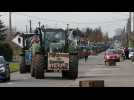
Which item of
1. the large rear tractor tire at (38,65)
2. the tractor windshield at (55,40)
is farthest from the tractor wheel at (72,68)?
the tractor windshield at (55,40)

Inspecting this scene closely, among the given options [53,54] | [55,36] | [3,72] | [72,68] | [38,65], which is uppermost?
[55,36]

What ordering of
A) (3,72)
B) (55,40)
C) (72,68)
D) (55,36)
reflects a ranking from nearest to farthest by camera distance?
1. (3,72)
2. (72,68)
3. (55,36)
4. (55,40)

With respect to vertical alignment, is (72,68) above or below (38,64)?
below

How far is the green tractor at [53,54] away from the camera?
3244 centimetres

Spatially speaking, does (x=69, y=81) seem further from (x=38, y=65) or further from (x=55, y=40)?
(x=55, y=40)

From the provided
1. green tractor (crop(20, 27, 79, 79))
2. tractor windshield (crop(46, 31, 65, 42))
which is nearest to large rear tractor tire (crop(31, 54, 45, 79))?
green tractor (crop(20, 27, 79, 79))

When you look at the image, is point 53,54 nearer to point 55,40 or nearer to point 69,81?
point 55,40

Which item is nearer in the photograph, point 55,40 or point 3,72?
point 3,72

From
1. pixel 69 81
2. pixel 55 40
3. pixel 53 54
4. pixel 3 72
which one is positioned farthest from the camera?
pixel 55 40

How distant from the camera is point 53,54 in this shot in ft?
108

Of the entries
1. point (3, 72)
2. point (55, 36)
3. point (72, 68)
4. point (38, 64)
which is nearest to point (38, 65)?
point (38, 64)
